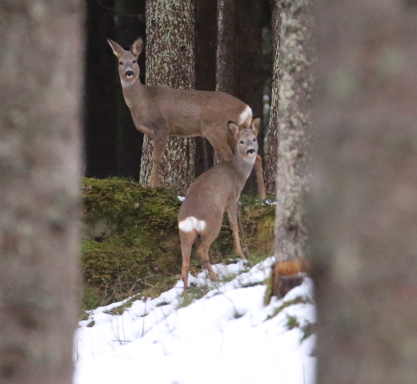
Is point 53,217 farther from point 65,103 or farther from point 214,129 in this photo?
point 214,129

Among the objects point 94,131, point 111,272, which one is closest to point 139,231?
point 111,272

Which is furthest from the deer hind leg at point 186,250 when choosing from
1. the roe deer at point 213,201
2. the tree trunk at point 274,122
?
the tree trunk at point 274,122

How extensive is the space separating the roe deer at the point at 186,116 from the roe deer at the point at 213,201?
595mm

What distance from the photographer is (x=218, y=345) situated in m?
4.64

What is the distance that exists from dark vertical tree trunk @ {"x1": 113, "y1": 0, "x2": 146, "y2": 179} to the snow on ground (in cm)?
1242

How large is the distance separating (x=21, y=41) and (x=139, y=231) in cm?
671

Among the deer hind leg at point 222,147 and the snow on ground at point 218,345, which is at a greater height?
the deer hind leg at point 222,147

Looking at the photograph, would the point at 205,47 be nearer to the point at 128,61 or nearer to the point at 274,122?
the point at 128,61

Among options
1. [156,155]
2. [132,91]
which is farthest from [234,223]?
[132,91]

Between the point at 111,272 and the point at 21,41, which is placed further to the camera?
the point at 111,272

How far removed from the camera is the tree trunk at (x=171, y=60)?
35.1 ft

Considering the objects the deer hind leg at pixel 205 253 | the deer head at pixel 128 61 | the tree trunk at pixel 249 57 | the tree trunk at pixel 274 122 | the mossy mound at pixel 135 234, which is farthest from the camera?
the tree trunk at pixel 249 57

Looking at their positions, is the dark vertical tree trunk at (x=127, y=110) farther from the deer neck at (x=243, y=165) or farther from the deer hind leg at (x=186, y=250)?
the deer hind leg at (x=186, y=250)

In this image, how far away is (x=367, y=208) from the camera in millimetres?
1877
